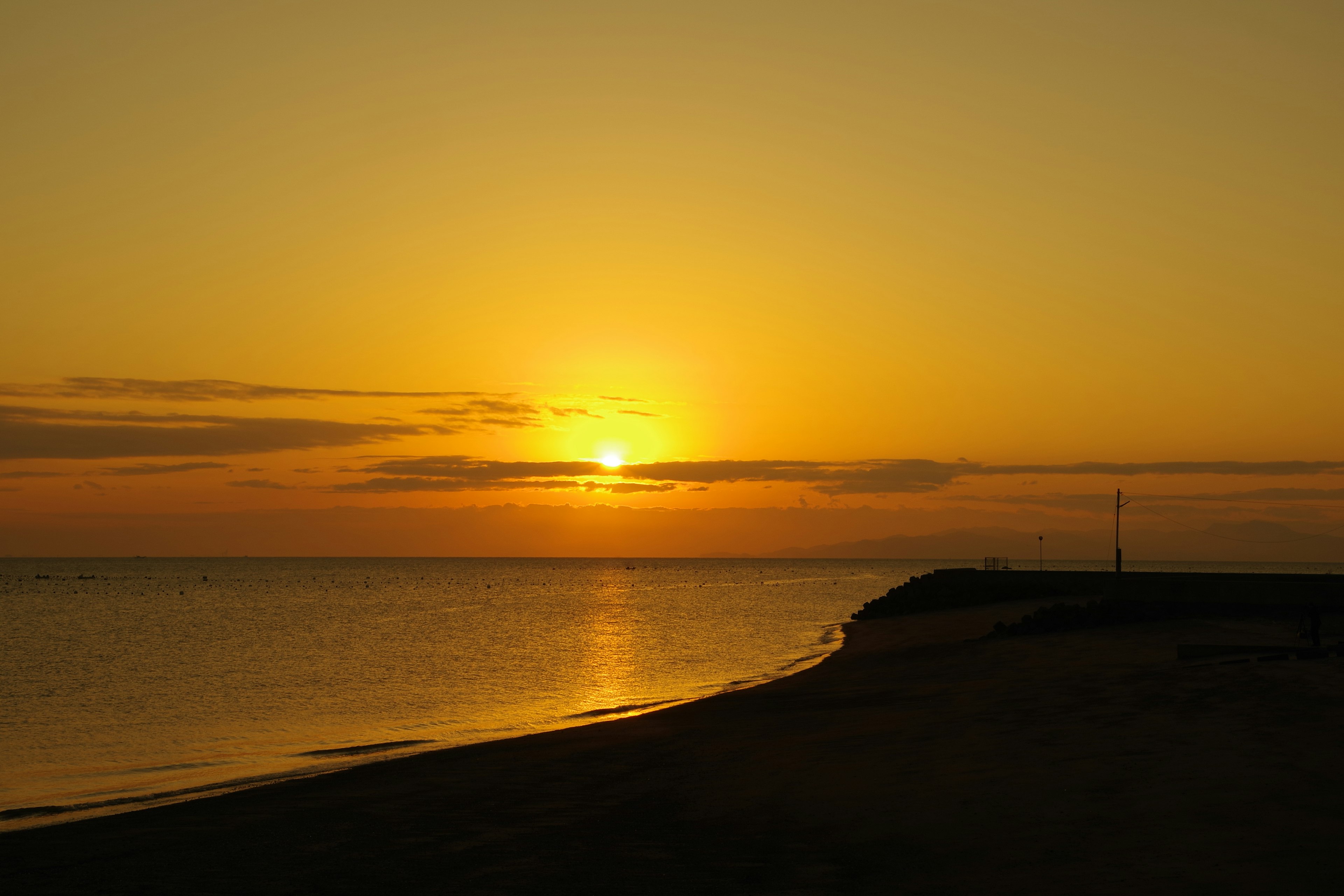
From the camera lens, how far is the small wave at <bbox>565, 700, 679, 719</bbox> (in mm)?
32656

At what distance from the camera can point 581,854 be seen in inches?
536

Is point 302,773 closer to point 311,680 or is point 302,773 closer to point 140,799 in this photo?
point 140,799

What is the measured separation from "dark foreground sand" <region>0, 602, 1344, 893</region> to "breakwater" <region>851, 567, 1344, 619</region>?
41.6ft

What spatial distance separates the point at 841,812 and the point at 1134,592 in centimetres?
3966

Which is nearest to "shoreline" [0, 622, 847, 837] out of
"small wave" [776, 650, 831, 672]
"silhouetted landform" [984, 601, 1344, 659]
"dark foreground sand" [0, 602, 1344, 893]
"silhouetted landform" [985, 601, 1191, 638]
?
"dark foreground sand" [0, 602, 1344, 893]

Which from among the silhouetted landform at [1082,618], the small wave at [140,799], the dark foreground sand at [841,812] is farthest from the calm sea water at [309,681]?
the silhouetted landform at [1082,618]

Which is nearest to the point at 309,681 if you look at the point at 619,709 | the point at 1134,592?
the point at 619,709

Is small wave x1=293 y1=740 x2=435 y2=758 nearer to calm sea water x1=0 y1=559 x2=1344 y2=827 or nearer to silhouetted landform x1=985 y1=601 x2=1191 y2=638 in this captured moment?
calm sea water x1=0 y1=559 x2=1344 y2=827

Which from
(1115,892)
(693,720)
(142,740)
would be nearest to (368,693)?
(142,740)

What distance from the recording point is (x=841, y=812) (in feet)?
48.8

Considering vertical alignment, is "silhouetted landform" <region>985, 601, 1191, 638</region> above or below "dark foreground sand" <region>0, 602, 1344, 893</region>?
above

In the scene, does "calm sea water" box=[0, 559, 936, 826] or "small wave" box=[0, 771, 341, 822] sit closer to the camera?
"small wave" box=[0, 771, 341, 822]

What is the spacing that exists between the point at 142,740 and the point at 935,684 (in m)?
22.2

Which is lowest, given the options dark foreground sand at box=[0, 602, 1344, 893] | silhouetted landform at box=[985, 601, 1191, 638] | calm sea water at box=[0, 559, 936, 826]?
calm sea water at box=[0, 559, 936, 826]
